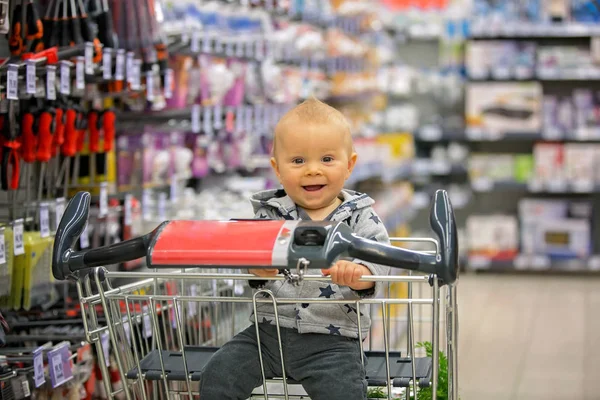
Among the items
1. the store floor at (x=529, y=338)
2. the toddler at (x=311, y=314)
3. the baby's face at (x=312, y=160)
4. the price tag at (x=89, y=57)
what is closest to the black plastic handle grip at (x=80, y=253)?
A: the toddler at (x=311, y=314)

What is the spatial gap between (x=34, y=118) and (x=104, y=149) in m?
0.51

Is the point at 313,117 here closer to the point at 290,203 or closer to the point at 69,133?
the point at 290,203

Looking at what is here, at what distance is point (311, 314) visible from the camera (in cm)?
204

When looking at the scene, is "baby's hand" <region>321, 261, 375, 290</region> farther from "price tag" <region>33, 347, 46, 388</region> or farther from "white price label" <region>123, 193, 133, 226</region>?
"white price label" <region>123, 193, 133, 226</region>

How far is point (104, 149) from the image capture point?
10.9 ft

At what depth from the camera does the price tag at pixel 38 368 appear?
248 centimetres

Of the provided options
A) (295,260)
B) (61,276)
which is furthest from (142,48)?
(295,260)

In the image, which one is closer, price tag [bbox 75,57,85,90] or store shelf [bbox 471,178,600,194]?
price tag [bbox 75,57,85,90]

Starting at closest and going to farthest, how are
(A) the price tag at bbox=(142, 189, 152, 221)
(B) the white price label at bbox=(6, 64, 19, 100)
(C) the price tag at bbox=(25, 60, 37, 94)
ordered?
(B) the white price label at bbox=(6, 64, 19, 100), (C) the price tag at bbox=(25, 60, 37, 94), (A) the price tag at bbox=(142, 189, 152, 221)

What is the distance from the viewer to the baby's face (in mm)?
2035

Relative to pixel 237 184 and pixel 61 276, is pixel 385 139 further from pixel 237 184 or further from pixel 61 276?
pixel 61 276

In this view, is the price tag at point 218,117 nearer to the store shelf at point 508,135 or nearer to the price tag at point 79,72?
the price tag at point 79,72

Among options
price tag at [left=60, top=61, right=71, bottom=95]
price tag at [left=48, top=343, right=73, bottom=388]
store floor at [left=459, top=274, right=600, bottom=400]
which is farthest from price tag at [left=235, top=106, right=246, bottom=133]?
price tag at [left=48, top=343, right=73, bottom=388]

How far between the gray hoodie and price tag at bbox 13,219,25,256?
87 centimetres
